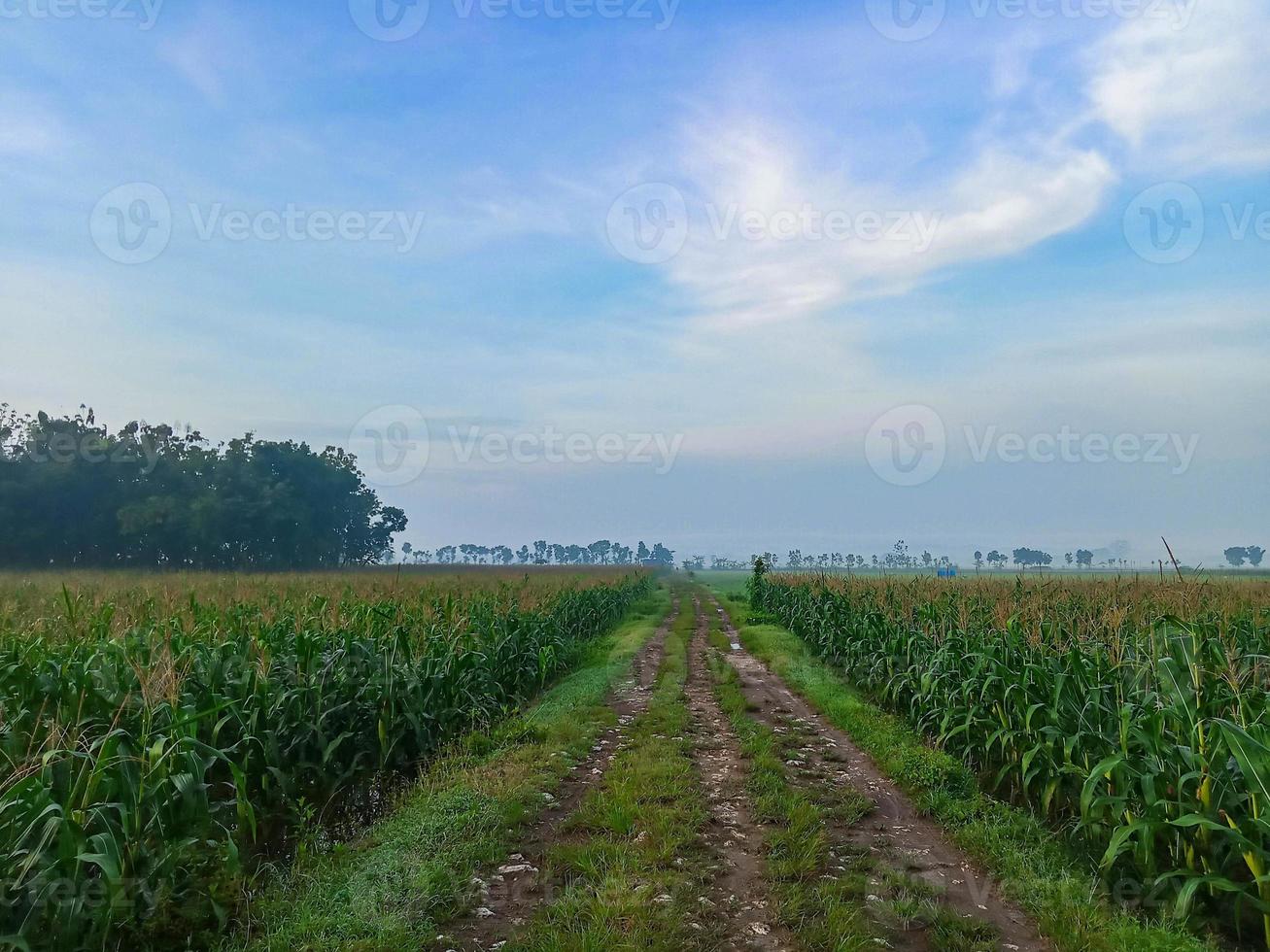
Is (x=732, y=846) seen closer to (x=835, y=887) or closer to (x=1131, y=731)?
(x=835, y=887)

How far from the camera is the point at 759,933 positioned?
4.45 metres

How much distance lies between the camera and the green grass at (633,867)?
4.30 metres

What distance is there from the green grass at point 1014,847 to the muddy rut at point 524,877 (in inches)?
132

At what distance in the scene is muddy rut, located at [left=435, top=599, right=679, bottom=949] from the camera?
175 inches

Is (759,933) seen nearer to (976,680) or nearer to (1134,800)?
(1134,800)

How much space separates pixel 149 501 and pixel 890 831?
5267 cm

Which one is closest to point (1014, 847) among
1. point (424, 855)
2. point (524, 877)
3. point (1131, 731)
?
point (1131, 731)

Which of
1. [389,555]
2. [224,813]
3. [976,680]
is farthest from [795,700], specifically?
[389,555]

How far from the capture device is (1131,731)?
18.1ft

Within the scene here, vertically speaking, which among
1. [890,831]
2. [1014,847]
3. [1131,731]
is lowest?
[890,831]

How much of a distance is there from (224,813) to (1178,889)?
6.82m

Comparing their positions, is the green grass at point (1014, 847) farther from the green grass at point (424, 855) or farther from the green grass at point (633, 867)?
the green grass at point (424, 855)

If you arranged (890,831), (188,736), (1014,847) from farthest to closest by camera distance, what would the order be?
(890,831), (1014,847), (188,736)

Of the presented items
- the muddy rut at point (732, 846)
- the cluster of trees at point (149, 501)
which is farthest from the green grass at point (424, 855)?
the cluster of trees at point (149, 501)
